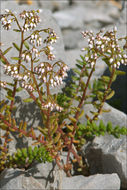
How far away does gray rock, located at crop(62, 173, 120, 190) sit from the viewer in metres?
3.94

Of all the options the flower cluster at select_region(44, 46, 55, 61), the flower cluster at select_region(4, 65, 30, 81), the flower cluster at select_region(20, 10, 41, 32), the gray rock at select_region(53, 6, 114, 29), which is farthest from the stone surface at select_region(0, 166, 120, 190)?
the gray rock at select_region(53, 6, 114, 29)

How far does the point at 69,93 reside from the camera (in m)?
4.45

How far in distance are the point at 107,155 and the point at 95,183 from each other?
517mm

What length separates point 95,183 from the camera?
157 inches

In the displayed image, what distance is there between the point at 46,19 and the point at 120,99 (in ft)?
6.94

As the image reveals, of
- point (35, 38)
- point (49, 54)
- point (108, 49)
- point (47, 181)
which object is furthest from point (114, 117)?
point (35, 38)

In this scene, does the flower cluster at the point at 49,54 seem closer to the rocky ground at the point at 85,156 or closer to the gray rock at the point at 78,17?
the rocky ground at the point at 85,156

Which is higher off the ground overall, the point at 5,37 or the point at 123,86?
the point at 5,37

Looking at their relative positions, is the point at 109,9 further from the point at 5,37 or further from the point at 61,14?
the point at 5,37

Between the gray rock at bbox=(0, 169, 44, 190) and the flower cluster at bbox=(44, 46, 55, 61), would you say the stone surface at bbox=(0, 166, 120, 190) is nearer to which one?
the gray rock at bbox=(0, 169, 44, 190)

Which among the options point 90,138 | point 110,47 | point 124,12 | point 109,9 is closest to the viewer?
point 110,47

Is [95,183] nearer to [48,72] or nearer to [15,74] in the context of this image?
[48,72]

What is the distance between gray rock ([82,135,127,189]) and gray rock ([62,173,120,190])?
0.98 feet

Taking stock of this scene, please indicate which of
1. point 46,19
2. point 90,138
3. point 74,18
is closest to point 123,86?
point 90,138
